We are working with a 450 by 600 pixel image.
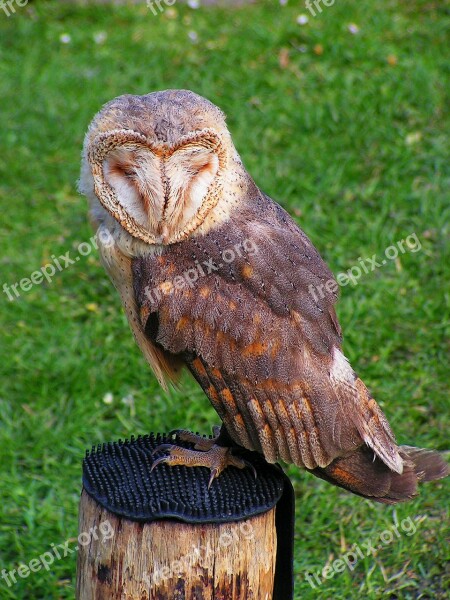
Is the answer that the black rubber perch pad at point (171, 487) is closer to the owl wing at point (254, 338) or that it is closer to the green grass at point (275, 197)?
the owl wing at point (254, 338)

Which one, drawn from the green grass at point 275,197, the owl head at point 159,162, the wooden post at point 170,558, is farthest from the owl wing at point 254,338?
the green grass at point 275,197

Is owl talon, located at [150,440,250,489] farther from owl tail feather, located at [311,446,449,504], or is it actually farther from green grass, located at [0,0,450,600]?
green grass, located at [0,0,450,600]

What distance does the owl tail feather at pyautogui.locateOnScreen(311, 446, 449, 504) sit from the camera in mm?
3117

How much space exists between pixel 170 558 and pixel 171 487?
0.27m

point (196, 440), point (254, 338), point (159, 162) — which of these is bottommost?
point (196, 440)

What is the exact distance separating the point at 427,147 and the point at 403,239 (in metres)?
1.01

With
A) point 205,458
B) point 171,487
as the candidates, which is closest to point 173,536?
point 171,487

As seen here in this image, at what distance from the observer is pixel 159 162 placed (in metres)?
2.80

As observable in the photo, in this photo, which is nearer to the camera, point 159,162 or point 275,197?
point 159,162

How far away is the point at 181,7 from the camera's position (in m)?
8.12

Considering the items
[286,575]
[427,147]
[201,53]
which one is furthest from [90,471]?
[201,53]

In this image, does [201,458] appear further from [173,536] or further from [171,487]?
[173,536]

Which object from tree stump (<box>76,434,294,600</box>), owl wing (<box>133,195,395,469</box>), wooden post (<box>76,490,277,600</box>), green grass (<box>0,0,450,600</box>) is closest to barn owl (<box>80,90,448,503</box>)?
owl wing (<box>133,195,395,469</box>)

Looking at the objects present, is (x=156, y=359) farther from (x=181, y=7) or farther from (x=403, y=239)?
(x=181, y=7)
